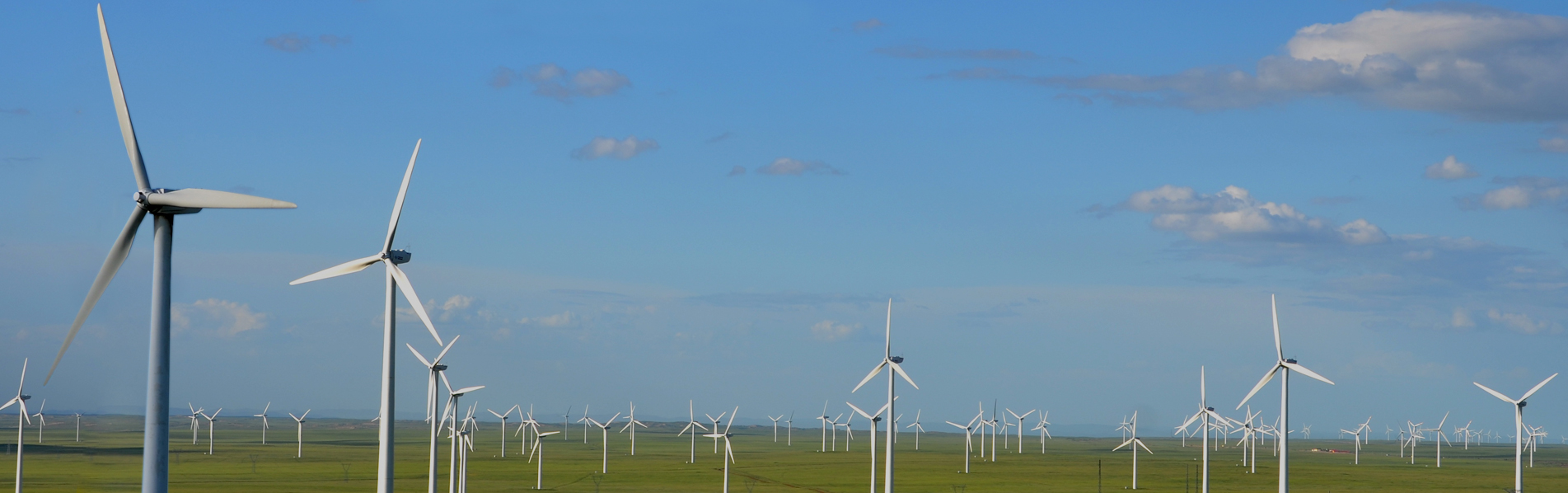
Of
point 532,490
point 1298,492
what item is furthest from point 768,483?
point 1298,492

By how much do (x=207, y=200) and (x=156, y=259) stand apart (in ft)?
5.36

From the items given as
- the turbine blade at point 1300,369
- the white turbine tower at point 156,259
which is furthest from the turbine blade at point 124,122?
the turbine blade at point 1300,369

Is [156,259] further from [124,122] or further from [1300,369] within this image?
[1300,369]

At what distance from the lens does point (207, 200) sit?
28953mm

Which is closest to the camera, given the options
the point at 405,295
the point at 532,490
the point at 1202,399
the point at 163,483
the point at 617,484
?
the point at 163,483

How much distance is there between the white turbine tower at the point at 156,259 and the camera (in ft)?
89.5

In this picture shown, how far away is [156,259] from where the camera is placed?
94.1 ft

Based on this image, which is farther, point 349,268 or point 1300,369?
point 1300,369

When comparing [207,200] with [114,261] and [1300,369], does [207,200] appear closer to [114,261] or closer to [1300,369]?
[114,261]

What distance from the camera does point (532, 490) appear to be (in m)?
151

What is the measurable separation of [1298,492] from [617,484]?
85.1m

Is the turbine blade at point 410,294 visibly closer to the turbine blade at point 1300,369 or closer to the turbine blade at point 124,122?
the turbine blade at point 124,122

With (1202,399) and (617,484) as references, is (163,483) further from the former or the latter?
(617,484)

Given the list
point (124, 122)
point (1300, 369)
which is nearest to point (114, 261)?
point (124, 122)
